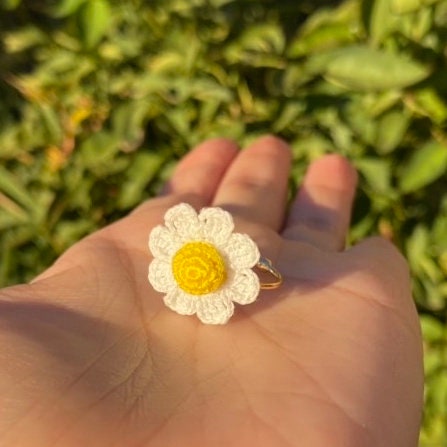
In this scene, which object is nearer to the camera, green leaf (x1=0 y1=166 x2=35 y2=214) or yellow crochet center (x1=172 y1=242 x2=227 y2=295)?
yellow crochet center (x1=172 y1=242 x2=227 y2=295)

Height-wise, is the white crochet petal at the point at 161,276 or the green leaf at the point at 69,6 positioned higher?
the green leaf at the point at 69,6

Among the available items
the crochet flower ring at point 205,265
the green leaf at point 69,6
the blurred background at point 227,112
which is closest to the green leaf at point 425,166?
the blurred background at point 227,112

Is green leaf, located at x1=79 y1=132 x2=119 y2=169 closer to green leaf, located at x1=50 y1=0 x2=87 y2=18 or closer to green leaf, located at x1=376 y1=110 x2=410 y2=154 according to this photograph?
green leaf, located at x1=50 y1=0 x2=87 y2=18

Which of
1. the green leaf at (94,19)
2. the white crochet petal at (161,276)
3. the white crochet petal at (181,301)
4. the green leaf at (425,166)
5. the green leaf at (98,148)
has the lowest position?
the green leaf at (98,148)

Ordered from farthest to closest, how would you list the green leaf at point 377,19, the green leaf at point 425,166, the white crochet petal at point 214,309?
the green leaf at point 425,166
the green leaf at point 377,19
the white crochet petal at point 214,309

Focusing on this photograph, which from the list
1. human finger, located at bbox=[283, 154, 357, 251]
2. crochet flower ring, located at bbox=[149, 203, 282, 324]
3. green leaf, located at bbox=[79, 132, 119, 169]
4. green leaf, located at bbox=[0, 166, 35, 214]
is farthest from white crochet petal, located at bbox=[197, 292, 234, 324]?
green leaf, located at bbox=[0, 166, 35, 214]

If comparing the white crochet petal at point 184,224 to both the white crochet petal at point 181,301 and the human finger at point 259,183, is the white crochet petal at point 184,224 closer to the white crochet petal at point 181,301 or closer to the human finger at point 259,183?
the white crochet petal at point 181,301

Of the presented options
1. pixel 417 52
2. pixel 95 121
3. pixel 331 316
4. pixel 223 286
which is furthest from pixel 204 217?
pixel 95 121

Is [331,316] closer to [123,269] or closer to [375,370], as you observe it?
[375,370]
